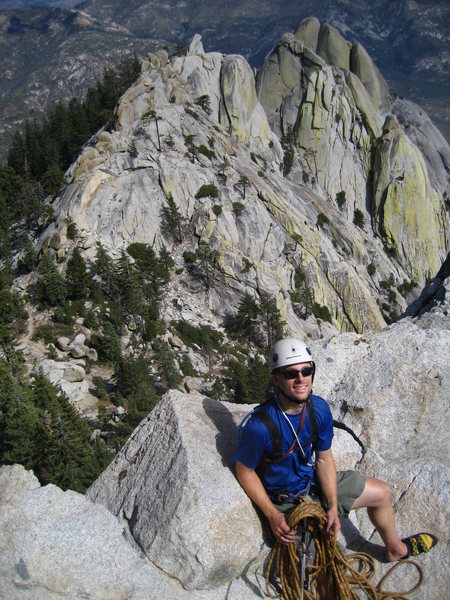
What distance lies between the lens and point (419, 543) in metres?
6.79

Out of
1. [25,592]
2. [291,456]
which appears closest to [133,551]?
[25,592]

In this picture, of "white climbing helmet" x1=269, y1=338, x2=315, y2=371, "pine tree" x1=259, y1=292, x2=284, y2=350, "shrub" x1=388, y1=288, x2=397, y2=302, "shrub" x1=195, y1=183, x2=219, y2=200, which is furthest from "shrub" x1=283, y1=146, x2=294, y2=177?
"white climbing helmet" x1=269, y1=338, x2=315, y2=371

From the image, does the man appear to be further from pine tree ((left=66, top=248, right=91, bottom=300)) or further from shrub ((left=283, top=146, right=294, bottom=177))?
shrub ((left=283, top=146, right=294, bottom=177))

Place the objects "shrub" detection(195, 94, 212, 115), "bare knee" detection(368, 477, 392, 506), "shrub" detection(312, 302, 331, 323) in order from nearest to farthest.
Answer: "bare knee" detection(368, 477, 392, 506) < "shrub" detection(312, 302, 331, 323) < "shrub" detection(195, 94, 212, 115)

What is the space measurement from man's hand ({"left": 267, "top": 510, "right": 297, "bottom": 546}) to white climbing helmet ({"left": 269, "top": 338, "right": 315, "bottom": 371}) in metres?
2.18

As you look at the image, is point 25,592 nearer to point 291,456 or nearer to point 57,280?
point 291,456

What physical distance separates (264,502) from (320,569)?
1198 mm

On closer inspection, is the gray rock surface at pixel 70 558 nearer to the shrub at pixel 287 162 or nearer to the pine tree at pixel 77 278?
the pine tree at pixel 77 278

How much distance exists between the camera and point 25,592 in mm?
5621

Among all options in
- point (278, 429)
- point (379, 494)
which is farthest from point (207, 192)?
point (278, 429)

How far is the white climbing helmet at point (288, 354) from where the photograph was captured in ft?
20.7

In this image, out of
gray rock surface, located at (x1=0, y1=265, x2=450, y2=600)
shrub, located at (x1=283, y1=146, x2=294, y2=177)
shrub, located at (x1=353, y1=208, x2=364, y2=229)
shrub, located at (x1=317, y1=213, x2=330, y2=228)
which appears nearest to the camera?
gray rock surface, located at (x1=0, y1=265, x2=450, y2=600)

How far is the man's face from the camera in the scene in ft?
20.4

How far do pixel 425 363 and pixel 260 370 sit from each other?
34779mm
